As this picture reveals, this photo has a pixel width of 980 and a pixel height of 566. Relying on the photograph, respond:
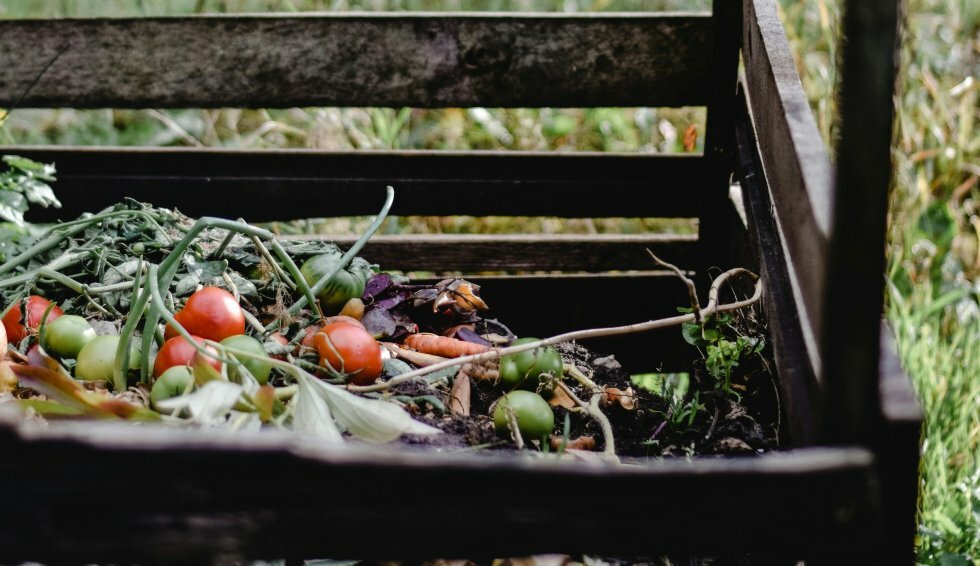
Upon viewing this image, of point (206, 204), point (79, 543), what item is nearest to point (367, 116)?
point (206, 204)

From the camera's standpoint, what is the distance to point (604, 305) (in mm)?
2816

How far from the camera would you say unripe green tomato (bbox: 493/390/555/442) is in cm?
158

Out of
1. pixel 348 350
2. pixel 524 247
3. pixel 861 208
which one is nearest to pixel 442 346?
pixel 348 350

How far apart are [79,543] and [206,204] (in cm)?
177

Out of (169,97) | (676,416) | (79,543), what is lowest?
(676,416)

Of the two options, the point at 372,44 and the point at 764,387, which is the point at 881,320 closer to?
the point at 764,387

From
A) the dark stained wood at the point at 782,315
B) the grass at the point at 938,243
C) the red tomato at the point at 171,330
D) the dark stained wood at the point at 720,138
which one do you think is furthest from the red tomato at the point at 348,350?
the grass at the point at 938,243

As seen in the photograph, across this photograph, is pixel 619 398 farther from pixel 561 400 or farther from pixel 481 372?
pixel 481 372

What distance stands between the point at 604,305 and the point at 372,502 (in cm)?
185

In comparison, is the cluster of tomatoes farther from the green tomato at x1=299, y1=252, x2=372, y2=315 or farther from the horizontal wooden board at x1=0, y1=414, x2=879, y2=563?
the horizontal wooden board at x1=0, y1=414, x2=879, y2=563

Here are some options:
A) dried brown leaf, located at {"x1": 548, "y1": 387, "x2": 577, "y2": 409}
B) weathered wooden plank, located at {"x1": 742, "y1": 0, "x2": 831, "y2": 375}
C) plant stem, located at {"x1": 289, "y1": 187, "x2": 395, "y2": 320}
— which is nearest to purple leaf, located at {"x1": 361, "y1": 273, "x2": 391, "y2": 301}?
plant stem, located at {"x1": 289, "y1": 187, "x2": 395, "y2": 320}

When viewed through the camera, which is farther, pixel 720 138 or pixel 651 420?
pixel 720 138

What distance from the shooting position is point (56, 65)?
2.53 metres

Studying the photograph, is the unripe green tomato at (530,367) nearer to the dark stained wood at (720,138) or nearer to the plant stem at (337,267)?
the plant stem at (337,267)
